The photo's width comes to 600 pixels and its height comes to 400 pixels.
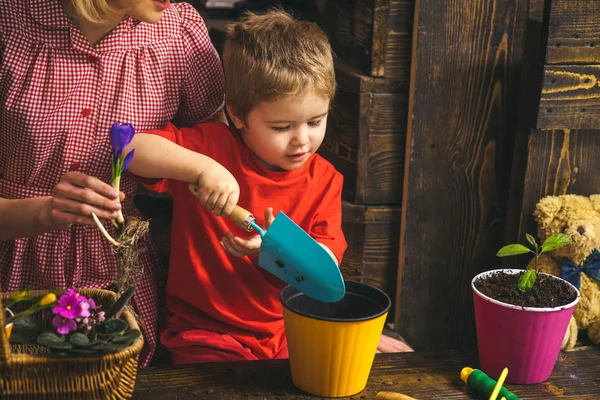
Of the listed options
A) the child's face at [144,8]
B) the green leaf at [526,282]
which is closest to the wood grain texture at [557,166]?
the green leaf at [526,282]

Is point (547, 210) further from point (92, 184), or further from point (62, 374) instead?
point (62, 374)

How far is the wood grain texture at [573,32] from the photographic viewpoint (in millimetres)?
1599

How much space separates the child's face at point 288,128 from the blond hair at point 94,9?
12.8 inches

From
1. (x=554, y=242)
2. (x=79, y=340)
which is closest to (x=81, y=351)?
(x=79, y=340)

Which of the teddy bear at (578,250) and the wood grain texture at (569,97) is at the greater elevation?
the wood grain texture at (569,97)

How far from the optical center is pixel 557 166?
1715 millimetres

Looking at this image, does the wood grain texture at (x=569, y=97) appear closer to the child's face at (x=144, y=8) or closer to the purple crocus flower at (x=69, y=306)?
the child's face at (x=144, y=8)

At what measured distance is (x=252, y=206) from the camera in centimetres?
156

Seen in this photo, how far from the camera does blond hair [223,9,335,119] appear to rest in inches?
57.5

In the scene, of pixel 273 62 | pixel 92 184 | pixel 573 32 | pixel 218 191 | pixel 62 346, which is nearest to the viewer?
pixel 62 346

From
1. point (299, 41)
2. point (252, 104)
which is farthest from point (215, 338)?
point (299, 41)

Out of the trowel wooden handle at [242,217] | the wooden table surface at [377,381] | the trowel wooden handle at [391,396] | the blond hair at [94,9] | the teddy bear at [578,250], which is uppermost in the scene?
the blond hair at [94,9]

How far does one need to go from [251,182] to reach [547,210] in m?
0.64

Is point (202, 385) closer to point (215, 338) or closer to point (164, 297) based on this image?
point (215, 338)
